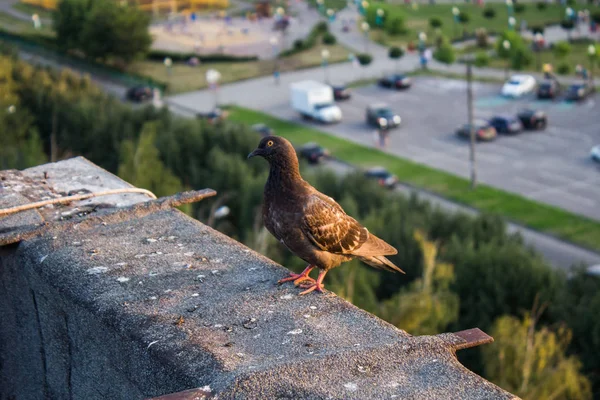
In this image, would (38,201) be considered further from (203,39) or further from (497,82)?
(203,39)

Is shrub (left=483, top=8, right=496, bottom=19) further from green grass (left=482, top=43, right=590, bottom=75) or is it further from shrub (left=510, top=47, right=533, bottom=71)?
shrub (left=510, top=47, right=533, bottom=71)

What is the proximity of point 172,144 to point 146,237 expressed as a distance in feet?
127

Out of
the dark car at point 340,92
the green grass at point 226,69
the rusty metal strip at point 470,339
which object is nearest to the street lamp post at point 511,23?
the green grass at point 226,69

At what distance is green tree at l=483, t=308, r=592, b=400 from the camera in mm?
25125

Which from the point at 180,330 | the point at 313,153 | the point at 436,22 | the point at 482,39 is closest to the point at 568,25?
the point at 482,39

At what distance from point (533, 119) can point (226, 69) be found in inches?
1264

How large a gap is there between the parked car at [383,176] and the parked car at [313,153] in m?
5.29

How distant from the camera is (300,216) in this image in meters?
9.35

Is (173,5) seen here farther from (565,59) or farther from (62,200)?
(62,200)

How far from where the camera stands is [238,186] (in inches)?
1730

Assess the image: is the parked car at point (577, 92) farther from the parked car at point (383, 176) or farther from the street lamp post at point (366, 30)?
the street lamp post at point (366, 30)

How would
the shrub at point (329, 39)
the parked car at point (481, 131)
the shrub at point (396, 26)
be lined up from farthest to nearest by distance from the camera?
the shrub at point (329, 39) < the shrub at point (396, 26) < the parked car at point (481, 131)

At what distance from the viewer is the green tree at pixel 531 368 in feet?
82.4

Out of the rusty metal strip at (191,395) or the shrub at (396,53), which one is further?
the shrub at (396,53)
